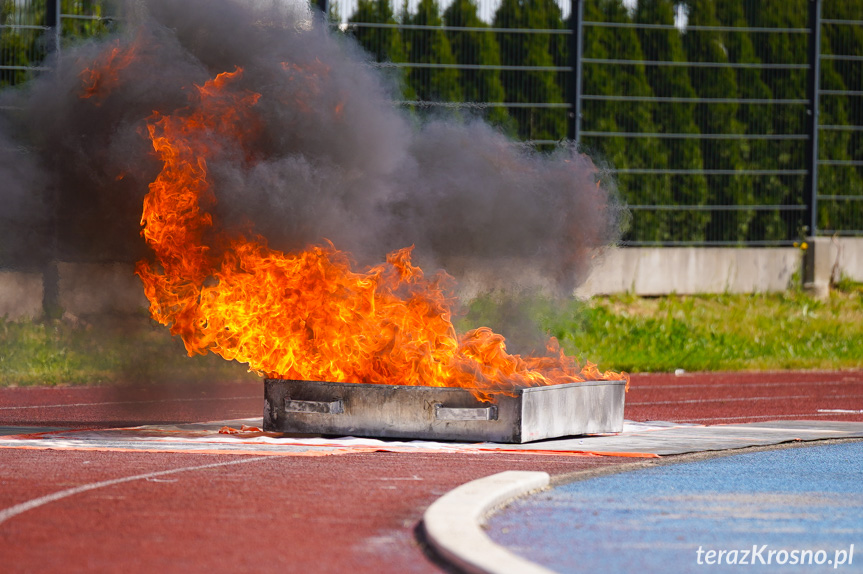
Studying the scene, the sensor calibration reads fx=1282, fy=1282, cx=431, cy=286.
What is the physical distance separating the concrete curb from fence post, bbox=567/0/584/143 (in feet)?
48.4

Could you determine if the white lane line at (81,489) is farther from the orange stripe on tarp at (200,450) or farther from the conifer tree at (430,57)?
the conifer tree at (430,57)

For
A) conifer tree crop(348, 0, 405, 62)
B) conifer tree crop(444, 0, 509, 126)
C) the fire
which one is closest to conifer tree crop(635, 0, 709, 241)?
conifer tree crop(444, 0, 509, 126)

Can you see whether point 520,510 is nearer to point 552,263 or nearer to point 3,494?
Answer: point 3,494

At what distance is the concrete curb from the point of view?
5.70 metres

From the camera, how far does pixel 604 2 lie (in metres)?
23.0

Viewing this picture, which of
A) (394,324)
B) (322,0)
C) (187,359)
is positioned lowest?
(187,359)

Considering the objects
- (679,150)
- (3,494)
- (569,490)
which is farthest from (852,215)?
(3,494)

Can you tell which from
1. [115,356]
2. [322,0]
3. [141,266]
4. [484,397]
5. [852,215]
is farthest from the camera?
[852,215]

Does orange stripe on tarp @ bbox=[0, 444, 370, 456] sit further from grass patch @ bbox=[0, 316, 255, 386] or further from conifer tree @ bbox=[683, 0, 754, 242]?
conifer tree @ bbox=[683, 0, 754, 242]

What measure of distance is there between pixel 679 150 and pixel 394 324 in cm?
1377

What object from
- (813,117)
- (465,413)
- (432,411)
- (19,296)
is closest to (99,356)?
(19,296)

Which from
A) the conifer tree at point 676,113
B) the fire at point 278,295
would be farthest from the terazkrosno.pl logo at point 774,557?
the conifer tree at point 676,113

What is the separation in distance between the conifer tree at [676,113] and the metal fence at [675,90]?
0.03 metres

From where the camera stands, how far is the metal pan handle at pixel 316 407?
1032 cm
